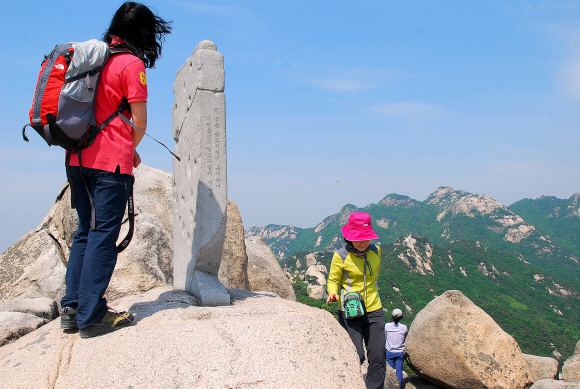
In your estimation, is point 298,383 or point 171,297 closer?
point 298,383

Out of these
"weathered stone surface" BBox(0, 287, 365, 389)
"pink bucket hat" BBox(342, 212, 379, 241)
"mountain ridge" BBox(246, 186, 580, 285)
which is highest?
"pink bucket hat" BBox(342, 212, 379, 241)

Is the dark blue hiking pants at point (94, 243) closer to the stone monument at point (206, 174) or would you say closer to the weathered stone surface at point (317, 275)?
the stone monument at point (206, 174)

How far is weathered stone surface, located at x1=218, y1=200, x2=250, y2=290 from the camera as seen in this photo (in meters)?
7.60

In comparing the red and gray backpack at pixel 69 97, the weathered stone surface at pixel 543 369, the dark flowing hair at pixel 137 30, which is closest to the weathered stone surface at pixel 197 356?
the red and gray backpack at pixel 69 97

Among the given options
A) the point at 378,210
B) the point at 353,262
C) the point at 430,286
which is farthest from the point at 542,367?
the point at 378,210

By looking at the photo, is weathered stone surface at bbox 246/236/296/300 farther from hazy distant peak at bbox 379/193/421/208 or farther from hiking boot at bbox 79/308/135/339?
hazy distant peak at bbox 379/193/421/208

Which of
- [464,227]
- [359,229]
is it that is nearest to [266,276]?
[359,229]

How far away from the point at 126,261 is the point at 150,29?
3.31 metres

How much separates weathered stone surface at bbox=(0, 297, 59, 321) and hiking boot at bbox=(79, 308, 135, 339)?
2001 mm

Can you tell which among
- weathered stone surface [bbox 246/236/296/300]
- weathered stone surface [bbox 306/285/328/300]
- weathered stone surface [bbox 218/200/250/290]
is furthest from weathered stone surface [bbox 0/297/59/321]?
weathered stone surface [bbox 306/285/328/300]

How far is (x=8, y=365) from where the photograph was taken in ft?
10.4

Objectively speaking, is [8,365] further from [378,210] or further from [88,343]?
[378,210]

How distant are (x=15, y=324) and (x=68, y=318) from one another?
4.27 feet

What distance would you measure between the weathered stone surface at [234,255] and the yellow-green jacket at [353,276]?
331 centimetres
